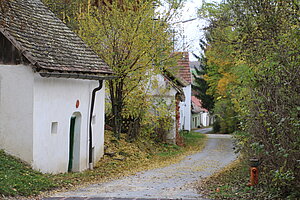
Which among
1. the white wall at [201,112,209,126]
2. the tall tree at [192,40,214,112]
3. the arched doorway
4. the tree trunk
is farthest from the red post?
the white wall at [201,112,209,126]

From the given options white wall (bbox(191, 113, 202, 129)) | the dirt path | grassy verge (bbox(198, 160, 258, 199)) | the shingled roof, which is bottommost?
the dirt path

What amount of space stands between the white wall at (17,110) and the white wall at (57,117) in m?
0.19

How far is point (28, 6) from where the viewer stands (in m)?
16.8

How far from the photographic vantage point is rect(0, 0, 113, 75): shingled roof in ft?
45.3

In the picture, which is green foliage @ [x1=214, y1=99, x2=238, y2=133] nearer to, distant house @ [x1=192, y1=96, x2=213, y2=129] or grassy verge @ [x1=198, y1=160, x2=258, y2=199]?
distant house @ [x1=192, y1=96, x2=213, y2=129]

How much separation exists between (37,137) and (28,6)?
5096mm

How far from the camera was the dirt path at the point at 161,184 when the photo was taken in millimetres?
11422

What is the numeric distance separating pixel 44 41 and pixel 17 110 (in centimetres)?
272

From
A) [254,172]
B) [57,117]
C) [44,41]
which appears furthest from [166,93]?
[254,172]

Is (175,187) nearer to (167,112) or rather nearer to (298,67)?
(298,67)

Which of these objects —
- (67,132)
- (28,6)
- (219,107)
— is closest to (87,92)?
(67,132)

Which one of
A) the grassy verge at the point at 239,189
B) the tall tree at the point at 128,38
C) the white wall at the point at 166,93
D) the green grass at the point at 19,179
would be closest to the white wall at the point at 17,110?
the green grass at the point at 19,179

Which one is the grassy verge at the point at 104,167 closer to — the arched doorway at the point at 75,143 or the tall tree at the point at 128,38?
the arched doorway at the point at 75,143

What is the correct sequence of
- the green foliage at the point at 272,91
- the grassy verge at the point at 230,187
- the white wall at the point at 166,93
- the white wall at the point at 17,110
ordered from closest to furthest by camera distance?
the green foliage at the point at 272,91, the grassy verge at the point at 230,187, the white wall at the point at 17,110, the white wall at the point at 166,93
